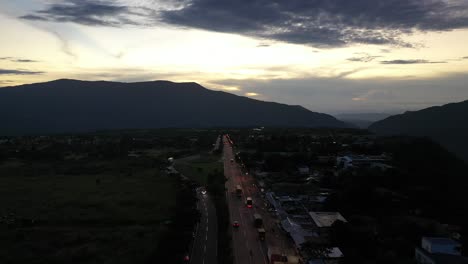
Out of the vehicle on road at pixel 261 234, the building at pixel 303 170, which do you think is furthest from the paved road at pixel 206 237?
the building at pixel 303 170

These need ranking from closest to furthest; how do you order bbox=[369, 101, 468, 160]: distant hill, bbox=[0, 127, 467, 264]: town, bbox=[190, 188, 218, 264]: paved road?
bbox=[190, 188, 218, 264]: paved road
bbox=[0, 127, 467, 264]: town
bbox=[369, 101, 468, 160]: distant hill

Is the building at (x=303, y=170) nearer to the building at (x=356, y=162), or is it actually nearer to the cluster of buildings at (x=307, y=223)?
the building at (x=356, y=162)

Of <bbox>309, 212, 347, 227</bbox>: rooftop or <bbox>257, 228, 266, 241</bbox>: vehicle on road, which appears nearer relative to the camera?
<bbox>257, 228, 266, 241</bbox>: vehicle on road


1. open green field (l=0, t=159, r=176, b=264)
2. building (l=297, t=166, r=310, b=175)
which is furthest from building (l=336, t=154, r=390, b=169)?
open green field (l=0, t=159, r=176, b=264)

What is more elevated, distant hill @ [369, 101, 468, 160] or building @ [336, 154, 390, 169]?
distant hill @ [369, 101, 468, 160]

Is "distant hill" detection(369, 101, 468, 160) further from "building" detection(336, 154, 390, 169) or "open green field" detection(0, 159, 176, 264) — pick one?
"open green field" detection(0, 159, 176, 264)

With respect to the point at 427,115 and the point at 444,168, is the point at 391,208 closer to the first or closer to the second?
the point at 444,168

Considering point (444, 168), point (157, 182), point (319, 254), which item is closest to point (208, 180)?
point (157, 182)

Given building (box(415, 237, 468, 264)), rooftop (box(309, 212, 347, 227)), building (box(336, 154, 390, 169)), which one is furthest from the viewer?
building (box(336, 154, 390, 169))
